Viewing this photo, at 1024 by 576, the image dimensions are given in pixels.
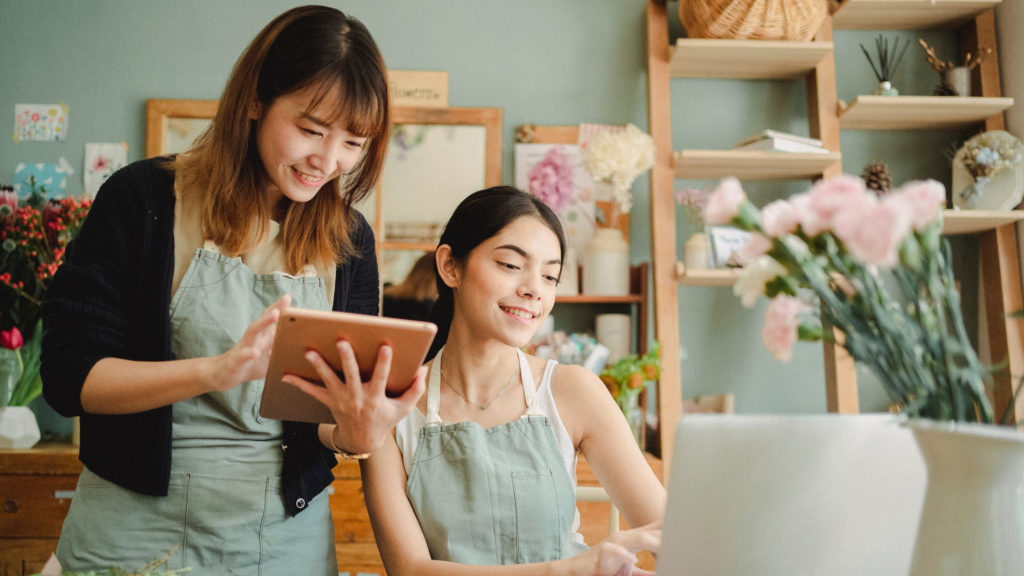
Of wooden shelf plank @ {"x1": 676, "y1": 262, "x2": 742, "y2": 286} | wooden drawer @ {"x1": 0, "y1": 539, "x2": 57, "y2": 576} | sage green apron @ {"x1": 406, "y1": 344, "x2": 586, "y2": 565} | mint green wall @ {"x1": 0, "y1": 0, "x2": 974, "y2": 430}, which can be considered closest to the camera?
sage green apron @ {"x1": 406, "y1": 344, "x2": 586, "y2": 565}

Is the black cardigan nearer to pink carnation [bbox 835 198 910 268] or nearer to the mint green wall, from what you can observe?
pink carnation [bbox 835 198 910 268]

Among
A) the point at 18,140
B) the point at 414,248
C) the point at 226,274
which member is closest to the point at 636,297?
the point at 414,248

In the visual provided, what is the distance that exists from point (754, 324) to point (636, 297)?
54cm

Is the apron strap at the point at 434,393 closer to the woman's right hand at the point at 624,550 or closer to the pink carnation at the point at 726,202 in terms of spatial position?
the woman's right hand at the point at 624,550

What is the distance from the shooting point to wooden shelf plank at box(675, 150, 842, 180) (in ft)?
8.75

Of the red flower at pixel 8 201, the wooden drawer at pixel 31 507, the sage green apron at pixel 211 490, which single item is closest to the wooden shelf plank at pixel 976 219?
the sage green apron at pixel 211 490

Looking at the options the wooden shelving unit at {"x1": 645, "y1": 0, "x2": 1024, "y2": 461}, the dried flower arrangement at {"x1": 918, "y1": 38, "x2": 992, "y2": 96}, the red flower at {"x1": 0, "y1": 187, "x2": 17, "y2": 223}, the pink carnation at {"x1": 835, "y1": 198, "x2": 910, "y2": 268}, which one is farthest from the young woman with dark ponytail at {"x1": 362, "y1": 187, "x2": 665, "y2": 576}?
the dried flower arrangement at {"x1": 918, "y1": 38, "x2": 992, "y2": 96}

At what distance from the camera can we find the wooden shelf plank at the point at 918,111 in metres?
2.72

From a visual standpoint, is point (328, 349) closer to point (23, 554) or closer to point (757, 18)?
point (23, 554)

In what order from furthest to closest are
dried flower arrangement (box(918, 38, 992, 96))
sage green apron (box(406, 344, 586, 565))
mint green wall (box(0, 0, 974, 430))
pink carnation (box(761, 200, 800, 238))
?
mint green wall (box(0, 0, 974, 430)) → dried flower arrangement (box(918, 38, 992, 96)) → sage green apron (box(406, 344, 586, 565)) → pink carnation (box(761, 200, 800, 238))

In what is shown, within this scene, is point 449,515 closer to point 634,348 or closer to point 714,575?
point 714,575

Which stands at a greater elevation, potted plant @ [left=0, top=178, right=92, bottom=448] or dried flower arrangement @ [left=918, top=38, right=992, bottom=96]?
dried flower arrangement @ [left=918, top=38, right=992, bottom=96]

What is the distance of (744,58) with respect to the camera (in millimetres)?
2809

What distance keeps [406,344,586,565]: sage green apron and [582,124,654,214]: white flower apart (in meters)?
1.44
